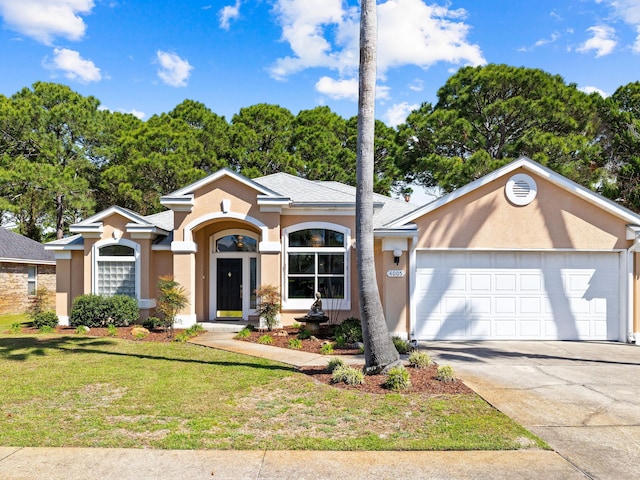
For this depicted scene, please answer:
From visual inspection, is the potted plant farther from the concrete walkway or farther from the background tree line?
the background tree line

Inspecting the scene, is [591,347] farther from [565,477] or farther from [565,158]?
[565,158]

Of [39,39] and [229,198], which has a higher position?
[39,39]

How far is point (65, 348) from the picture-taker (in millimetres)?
11375

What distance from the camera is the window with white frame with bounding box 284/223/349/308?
14.2 metres

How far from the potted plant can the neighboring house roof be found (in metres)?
14.0

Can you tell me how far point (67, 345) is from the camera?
464 inches

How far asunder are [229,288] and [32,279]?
13447 mm

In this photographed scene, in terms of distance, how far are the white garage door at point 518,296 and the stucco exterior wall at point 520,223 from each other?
356 millimetres

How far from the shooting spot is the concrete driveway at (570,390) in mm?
5156

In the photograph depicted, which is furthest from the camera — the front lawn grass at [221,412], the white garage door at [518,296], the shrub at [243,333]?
the shrub at [243,333]

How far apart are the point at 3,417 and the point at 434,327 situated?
9755mm

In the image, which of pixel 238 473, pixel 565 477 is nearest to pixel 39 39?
pixel 238 473

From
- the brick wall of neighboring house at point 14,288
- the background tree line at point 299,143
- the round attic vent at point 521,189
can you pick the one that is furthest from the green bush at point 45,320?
the round attic vent at point 521,189

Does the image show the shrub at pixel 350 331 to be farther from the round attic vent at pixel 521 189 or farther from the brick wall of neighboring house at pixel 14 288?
the brick wall of neighboring house at pixel 14 288
